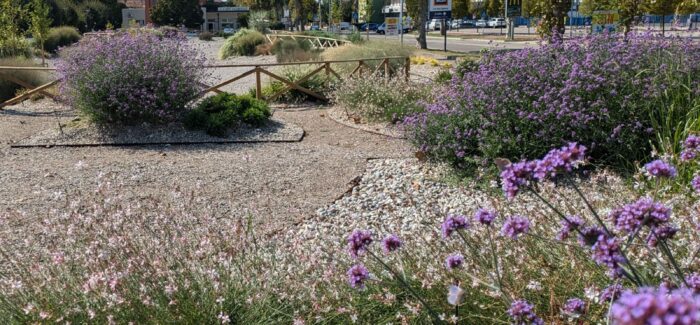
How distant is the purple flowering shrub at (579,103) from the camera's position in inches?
250

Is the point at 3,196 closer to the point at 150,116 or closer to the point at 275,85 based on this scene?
the point at 150,116

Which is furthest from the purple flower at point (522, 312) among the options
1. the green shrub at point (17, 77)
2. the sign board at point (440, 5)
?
the sign board at point (440, 5)

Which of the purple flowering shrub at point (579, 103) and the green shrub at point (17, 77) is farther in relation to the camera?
the green shrub at point (17, 77)

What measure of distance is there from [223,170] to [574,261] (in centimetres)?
522

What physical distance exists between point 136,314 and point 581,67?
211 inches

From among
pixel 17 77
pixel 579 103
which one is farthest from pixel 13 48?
pixel 579 103

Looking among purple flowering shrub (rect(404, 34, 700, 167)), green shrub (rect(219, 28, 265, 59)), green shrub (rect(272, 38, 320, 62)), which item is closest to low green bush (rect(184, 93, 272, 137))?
purple flowering shrub (rect(404, 34, 700, 167))

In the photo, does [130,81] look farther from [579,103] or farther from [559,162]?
[559,162]

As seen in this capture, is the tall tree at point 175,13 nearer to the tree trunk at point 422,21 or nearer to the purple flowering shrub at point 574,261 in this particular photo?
the tree trunk at point 422,21

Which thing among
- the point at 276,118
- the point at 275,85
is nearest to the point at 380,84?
the point at 276,118

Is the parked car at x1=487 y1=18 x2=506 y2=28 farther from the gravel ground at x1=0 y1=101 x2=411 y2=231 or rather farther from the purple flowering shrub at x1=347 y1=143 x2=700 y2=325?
the purple flowering shrub at x1=347 y1=143 x2=700 y2=325

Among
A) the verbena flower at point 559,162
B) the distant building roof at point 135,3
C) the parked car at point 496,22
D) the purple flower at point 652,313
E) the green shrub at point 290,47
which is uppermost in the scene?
the distant building roof at point 135,3

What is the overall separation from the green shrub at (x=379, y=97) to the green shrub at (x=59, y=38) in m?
31.5

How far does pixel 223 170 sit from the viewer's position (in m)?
7.62
